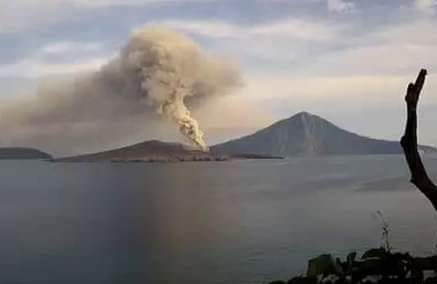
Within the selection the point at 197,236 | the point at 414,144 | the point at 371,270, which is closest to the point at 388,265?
the point at 371,270

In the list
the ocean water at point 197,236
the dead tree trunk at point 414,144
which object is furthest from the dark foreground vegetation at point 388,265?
the ocean water at point 197,236

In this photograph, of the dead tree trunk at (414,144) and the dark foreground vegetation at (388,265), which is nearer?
the dark foreground vegetation at (388,265)

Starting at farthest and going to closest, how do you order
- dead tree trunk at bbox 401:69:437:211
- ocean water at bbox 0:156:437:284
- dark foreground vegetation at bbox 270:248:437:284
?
ocean water at bbox 0:156:437:284
dead tree trunk at bbox 401:69:437:211
dark foreground vegetation at bbox 270:248:437:284

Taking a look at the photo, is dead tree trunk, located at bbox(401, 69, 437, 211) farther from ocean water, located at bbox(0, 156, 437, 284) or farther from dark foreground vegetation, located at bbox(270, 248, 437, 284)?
ocean water, located at bbox(0, 156, 437, 284)

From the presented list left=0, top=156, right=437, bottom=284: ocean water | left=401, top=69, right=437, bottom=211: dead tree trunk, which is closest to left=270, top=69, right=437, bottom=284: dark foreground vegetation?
left=401, top=69, right=437, bottom=211: dead tree trunk

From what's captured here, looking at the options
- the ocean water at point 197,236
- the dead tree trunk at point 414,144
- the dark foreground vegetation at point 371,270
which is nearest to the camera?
the dark foreground vegetation at point 371,270

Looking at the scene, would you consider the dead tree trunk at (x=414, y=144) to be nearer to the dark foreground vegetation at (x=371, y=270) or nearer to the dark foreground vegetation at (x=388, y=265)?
the dark foreground vegetation at (x=388, y=265)

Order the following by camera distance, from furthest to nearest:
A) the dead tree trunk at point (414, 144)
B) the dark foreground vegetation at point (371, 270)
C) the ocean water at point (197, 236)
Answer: the ocean water at point (197, 236), the dead tree trunk at point (414, 144), the dark foreground vegetation at point (371, 270)

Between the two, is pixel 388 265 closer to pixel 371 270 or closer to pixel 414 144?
pixel 371 270

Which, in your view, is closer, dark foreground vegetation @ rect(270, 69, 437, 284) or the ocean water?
dark foreground vegetation @ rect(270, 69, 437, 284)
